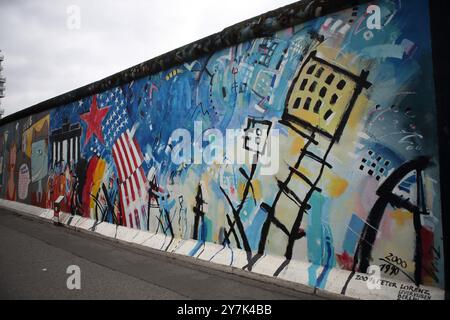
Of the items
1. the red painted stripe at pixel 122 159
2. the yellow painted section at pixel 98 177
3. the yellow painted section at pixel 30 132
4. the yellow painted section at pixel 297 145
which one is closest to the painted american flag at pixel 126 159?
the red painted stripe at pixel 122 159

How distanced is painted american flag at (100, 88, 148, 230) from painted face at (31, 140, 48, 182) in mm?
4486

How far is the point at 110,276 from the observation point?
4875mm

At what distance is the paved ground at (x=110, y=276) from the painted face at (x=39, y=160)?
5014mm

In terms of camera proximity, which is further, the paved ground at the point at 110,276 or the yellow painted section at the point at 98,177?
the yellow painted section at the point at 98,177

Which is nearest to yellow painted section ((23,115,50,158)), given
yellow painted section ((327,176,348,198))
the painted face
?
the painted face

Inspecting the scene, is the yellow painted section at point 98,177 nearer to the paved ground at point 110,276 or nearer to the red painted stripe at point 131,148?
the red painted stripe at point 131,148

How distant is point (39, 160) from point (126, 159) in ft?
20.3

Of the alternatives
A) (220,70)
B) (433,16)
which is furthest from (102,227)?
(433,16)

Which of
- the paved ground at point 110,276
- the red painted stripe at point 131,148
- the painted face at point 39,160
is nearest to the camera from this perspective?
the paved ground at point 110,276

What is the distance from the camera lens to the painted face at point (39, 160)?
11898mm

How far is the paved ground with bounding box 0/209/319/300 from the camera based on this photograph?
4129 mm

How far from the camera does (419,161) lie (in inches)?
142

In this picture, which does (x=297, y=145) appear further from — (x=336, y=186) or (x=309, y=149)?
(x=336, y=186)
